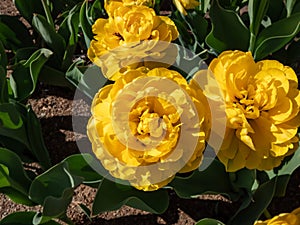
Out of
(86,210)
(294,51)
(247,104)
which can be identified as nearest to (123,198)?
(86,210)

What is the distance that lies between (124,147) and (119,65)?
230 mm

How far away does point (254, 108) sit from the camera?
38.7 inches

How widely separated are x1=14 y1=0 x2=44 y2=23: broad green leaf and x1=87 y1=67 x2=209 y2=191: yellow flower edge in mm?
800

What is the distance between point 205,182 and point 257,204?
12 centimetres

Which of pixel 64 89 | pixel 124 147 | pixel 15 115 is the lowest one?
pixel 64 89

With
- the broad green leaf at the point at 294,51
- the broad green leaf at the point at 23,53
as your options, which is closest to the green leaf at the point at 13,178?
the broad green leaf at the point at 23,53

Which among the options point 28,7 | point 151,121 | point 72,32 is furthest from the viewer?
point 28,7

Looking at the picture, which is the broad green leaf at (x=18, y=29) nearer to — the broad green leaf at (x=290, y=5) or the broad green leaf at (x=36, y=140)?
the broad green leaf at (x=36, y=140)

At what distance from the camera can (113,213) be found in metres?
1.48

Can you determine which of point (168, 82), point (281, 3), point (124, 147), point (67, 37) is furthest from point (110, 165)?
point (281, 3)

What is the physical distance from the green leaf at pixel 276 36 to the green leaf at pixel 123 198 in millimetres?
412

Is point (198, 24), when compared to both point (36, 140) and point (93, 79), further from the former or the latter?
point (36, 140)

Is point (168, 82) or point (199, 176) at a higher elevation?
point (168, 82)

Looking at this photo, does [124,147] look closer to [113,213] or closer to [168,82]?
[168,82]
